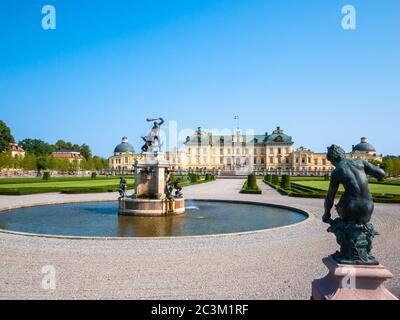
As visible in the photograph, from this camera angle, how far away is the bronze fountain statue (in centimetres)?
458

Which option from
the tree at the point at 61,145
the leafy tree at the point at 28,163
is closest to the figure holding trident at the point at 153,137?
the leafy tree at the point at 28,163

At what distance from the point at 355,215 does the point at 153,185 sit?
12.7 meters

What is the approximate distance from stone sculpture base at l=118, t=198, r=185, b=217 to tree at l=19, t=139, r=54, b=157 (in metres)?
112

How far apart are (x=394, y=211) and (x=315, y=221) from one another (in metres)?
6.12

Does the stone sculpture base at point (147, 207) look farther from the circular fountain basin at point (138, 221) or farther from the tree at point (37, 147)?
the tree at point (37, 147)

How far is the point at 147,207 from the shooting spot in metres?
15.8

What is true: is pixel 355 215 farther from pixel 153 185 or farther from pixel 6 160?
pixel 6 160

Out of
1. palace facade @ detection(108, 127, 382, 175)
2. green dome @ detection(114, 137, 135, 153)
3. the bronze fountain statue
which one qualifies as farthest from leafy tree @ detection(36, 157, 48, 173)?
the bronze fountain statue

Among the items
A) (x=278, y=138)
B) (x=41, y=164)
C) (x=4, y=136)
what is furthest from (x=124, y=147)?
(x=278, y=138)

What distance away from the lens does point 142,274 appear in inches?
284

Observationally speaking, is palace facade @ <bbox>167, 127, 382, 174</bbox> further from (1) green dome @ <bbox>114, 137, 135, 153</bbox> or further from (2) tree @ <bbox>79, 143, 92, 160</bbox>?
(2) tree @ <bbox>79, 143, 92, 160</bbox>

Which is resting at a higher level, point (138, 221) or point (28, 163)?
point (28, 163)

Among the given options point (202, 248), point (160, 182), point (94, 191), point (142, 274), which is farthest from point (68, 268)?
point (94, 191)

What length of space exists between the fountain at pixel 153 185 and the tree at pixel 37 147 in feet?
367
